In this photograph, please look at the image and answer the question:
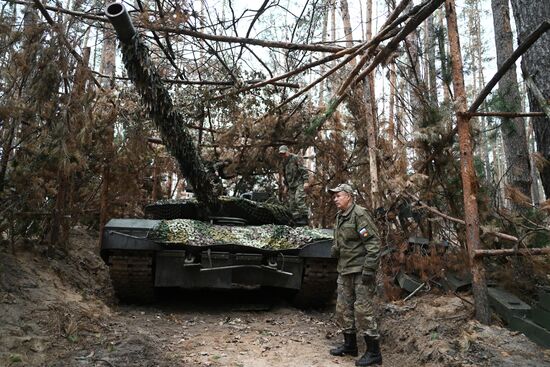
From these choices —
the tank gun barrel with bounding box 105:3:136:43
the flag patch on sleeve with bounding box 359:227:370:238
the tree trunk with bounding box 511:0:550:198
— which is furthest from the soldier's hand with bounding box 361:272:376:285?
the tank gun barrel with bounding box 105:3:136:43

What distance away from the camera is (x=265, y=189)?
379 inches

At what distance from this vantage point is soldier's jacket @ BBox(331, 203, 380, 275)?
462 centimetres

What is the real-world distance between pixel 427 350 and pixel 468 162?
1740 millimetres

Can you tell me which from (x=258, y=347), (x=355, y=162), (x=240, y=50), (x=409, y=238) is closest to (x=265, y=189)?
(x=355, y=162)

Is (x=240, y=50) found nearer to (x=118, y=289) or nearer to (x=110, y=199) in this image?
(x=110, y=199)

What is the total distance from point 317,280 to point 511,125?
2.90m

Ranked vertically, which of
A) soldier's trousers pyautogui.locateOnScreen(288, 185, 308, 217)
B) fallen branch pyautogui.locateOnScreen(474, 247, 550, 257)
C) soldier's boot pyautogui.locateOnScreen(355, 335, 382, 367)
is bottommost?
soldier's boot pyautogui.locateOnScreen(355, 335, 382, 367)

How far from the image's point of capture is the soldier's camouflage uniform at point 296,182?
7578 millimetres

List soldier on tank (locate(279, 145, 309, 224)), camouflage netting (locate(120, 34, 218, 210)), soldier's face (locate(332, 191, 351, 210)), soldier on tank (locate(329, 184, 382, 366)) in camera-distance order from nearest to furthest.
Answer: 1. camouflage netting (locate(120, 34, 218, 210))
2. soldier on tank (locate(329, 184, 382, 366))
3. soldier's face (locate(332, 191, 351, 210))
4. soldier on tank (locate(279, 145, 309, 224))

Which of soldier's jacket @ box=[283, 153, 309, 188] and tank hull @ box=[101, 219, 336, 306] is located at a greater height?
soldier's jacket @ box=[283, 153, 309, 188]

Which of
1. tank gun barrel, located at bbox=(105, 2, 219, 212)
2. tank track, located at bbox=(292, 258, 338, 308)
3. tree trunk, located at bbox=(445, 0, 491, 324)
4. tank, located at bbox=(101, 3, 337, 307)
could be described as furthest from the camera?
tank track, located at bbox=(292, 258, 338, 308)

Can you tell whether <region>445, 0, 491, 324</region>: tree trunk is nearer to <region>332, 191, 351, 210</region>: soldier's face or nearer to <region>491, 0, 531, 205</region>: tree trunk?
<region>491, 0, 531, 205</region>: tree trunk

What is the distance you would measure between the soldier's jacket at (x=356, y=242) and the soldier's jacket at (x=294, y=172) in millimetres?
2846

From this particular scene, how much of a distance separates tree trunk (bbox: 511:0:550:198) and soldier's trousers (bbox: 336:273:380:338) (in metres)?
2.12
